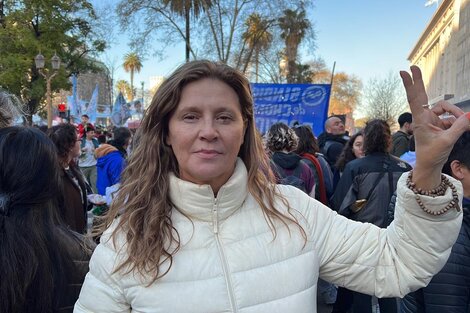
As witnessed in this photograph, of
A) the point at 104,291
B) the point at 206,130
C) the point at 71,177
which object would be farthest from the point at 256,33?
the point at 104,291

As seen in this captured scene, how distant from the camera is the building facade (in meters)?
31.2

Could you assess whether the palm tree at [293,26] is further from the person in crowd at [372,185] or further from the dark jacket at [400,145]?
the person in crowd at [372,185]

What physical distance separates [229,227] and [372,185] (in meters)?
2.93

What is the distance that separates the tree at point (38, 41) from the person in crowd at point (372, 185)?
19657 mm

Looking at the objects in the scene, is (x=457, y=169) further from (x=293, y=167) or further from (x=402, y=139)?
(x=402, y=139)

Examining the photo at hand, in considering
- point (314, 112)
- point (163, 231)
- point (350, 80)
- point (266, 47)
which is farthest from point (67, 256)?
point (350, 80)

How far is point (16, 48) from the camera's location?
2164 cm

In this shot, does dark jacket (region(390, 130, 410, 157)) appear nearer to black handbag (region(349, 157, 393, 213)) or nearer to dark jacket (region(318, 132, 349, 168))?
dark jacket (region(318, 132, 349, 168))

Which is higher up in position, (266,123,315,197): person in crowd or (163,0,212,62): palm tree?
(163,0,212,62): palm tree

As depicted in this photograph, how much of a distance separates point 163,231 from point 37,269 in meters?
0.65

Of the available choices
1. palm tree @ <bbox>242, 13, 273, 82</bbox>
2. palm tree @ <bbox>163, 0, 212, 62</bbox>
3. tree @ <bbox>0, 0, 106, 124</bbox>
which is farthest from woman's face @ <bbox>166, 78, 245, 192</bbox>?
tree @ <bbox>0, 0, 106, 124</bbox>

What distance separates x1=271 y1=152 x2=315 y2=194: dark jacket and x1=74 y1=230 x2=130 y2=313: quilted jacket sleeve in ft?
10.6

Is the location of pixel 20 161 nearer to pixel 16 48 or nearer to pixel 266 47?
pixel 266 47

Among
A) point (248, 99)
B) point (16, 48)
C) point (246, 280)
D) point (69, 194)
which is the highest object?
point (16, 48)
